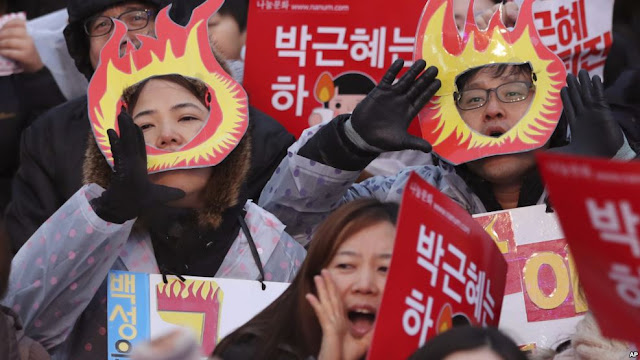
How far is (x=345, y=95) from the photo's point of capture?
168 inches

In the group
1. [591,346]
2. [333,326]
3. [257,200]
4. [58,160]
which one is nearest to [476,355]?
[333,326]

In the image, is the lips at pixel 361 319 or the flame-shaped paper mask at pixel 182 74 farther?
the flame-shaped paper mask at pixel 182 74

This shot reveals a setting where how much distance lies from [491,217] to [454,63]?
491 millimetres

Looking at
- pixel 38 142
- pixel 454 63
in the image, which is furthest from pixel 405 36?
pixel 38 142

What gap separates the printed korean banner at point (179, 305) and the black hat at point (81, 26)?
1178mm

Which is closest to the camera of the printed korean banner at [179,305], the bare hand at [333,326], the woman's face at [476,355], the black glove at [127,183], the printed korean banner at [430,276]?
the woman's face at [476,355]

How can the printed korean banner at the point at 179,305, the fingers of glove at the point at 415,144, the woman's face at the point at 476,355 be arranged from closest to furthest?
1. the woman's face at the point at 476,355
2. the printed korean banner at the point at 179,305
3. the fingers of glove at the point at 415,144

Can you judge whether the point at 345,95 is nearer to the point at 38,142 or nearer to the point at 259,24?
the point at 259,24

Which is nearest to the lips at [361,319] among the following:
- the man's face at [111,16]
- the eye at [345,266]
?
the eye at [345,266]

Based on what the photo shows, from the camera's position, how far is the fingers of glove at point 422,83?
3.57 m

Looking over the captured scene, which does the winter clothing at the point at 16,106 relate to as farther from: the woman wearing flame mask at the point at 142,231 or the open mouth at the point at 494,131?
the open mouth at the point at 494,131

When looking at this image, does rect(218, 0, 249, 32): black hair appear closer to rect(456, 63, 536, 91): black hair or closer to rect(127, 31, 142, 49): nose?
rect(127, 31, 142, 49): nose

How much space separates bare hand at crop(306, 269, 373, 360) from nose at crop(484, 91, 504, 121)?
39.2 inches

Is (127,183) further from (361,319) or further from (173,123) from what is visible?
(361,319)
